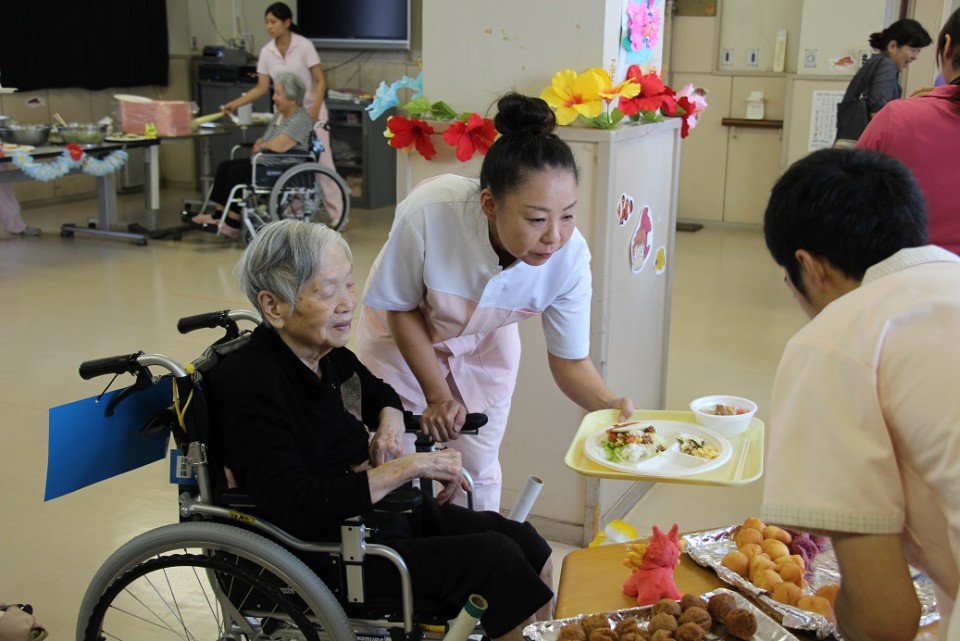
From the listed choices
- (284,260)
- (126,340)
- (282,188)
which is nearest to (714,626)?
(284,260)

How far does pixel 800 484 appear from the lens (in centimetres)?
113

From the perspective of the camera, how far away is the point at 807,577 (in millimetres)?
1691

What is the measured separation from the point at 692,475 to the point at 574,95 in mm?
1371

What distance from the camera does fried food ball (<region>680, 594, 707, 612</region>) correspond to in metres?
1.52

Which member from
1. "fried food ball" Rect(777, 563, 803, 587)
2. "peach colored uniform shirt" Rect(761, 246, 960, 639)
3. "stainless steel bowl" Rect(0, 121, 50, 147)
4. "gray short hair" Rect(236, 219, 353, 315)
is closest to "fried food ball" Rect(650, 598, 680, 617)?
"fried food ball" Rect(777, 563, 803, 587)

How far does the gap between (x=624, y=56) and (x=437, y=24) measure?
1.82 ft

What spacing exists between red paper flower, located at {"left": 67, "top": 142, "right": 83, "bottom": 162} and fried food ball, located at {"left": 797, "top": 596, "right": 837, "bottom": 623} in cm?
573

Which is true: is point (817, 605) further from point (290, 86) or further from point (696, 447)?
point (290, 86)

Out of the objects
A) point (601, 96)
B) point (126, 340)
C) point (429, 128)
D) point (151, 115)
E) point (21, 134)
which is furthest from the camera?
point (151, 115)

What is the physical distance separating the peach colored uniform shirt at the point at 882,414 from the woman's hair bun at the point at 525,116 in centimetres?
93

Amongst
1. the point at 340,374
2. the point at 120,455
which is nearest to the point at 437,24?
the point at 340,374

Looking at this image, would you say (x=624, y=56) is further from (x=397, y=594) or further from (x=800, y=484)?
(x=800, y=484)

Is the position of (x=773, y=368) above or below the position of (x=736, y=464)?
below

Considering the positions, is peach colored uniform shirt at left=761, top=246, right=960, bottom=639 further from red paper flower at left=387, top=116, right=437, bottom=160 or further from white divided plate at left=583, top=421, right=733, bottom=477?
red paper flower at left=387, top=116, right=437, bottom=160
